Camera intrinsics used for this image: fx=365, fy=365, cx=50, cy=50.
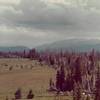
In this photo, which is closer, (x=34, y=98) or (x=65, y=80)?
(x=34, y=98)

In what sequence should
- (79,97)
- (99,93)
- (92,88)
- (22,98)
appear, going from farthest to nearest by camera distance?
(92,88) < (22,98) < (99,93) < (79,97)

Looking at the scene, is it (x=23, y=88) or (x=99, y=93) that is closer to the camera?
(x=99, y=93)

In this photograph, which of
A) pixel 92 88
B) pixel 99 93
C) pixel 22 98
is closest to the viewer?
pixel 99 93

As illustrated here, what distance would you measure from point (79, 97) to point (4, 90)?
79.2m

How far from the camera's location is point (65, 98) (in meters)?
158

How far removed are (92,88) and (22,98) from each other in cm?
4772

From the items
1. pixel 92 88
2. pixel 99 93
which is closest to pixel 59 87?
pixel 92 88

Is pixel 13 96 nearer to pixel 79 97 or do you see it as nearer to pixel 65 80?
pixel 65 80

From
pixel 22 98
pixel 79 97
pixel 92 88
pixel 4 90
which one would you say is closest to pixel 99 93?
pixel 79 97

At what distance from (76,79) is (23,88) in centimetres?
2941

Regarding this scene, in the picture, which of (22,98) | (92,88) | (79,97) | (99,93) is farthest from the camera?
(92,88)

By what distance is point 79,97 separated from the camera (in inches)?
4695

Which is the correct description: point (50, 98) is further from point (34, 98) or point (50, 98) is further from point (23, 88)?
point (23, 88)

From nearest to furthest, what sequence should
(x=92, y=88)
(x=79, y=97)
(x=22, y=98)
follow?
(x=79, y=97)
(x=22, y=98)
(x=92, y=88)
